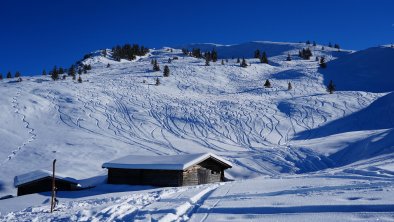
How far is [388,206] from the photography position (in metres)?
9.04

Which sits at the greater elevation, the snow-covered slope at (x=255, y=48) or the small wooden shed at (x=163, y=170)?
the snow-covered slope at (x=255, y=48)

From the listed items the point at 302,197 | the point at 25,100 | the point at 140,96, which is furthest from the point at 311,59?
the point at 302,197

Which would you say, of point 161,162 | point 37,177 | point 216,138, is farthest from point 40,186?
point 216,138

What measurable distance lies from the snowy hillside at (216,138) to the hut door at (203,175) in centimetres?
242

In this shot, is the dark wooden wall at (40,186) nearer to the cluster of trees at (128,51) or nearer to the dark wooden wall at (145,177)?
the dark wooden wall at (145,177)

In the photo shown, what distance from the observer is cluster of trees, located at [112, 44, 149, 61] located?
87.8 metres

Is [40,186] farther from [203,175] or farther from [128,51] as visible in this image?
[128,51]

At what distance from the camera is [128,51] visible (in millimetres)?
90500

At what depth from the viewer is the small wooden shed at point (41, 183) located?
73.7ft

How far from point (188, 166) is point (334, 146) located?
15.3m

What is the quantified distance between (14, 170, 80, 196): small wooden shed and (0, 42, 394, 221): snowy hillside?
3.58 feet

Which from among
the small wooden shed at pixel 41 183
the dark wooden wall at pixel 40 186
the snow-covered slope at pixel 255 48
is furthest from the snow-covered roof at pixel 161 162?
the snow-covered slope at pixel 255 48

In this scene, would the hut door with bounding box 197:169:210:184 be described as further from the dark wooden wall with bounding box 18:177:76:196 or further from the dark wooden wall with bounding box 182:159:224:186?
the dark wooden wall with bounding box 18:177:76:196

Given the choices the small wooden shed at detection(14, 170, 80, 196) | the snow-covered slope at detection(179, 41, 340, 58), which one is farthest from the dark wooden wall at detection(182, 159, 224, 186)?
the snow-covered slope at detection(179, 41, 340, 58)
